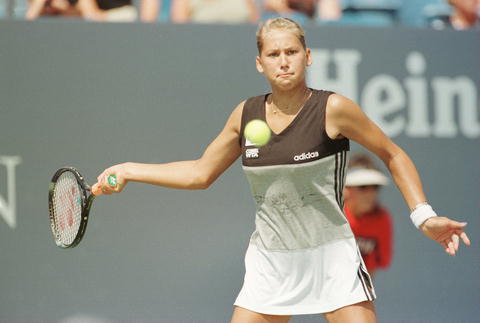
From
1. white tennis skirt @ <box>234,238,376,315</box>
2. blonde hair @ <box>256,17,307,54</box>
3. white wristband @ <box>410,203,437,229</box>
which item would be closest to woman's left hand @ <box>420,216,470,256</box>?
Result: white wristband @ <box>410,203,437,229</box>

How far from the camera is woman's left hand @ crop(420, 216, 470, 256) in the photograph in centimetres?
343

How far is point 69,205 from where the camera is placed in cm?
433

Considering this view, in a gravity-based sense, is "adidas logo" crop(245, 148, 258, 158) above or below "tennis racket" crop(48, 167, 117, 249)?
above

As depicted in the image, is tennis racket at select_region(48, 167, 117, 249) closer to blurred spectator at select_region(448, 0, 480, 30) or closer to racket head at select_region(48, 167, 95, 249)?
racket head at select_region(48, 167, 95, 249)

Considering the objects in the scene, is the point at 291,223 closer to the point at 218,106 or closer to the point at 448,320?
the point at 218,106

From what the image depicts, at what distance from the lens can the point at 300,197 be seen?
3695mm

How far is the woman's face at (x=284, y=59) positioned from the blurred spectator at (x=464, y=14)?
12.7 feet

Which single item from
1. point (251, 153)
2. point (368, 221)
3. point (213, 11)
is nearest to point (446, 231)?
point (251, 153)

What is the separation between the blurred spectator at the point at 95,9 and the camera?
6609 millimetres

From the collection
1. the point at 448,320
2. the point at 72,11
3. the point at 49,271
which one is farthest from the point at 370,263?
the point at 72,11

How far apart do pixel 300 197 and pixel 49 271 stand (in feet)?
10.2

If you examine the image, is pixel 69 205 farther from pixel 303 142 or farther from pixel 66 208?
pixel 303 142

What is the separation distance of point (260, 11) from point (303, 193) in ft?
11.9

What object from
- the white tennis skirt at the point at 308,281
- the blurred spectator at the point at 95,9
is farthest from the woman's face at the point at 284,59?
the blurred spectator at the point at 95,9
